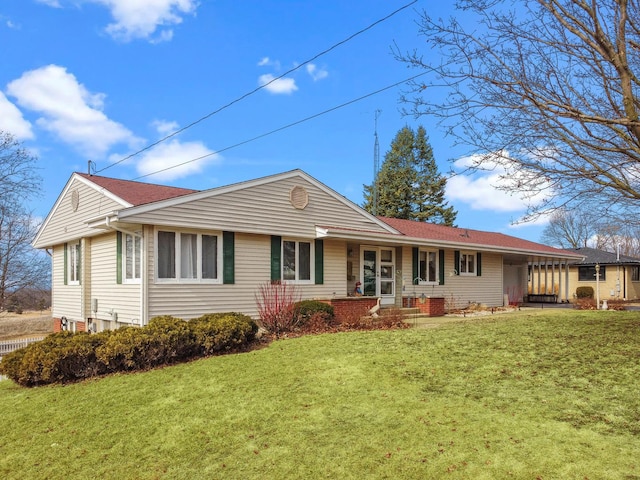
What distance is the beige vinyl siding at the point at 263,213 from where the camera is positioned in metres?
11.9

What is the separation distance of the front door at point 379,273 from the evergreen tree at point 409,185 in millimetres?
22983

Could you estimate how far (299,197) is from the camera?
1440 centimetres

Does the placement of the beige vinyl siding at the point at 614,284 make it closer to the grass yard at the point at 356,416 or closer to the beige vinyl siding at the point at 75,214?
the grass yard at the point at 356,416

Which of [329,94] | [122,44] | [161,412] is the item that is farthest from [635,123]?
[122,44]

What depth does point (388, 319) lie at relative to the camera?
12539 millimetres

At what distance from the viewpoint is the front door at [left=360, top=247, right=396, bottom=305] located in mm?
16578

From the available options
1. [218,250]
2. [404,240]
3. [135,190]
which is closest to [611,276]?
[404,240]

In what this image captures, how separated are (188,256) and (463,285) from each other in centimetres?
1237

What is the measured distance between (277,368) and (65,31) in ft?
39.5

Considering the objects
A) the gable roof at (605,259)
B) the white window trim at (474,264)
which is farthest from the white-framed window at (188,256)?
the gable roof at (605,259)

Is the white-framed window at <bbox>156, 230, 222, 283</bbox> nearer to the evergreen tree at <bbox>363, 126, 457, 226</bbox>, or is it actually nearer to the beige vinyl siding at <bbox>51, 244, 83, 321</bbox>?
the beige vinyl siding at <bbox>51, 244, 83, 321</bbox>

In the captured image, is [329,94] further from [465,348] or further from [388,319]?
[465,348]

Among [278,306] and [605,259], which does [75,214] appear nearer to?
[278,306]

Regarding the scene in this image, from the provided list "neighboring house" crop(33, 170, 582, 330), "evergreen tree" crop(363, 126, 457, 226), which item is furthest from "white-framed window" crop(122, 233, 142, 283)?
"evergreen tree" crop(363, 126, 457, 226)
